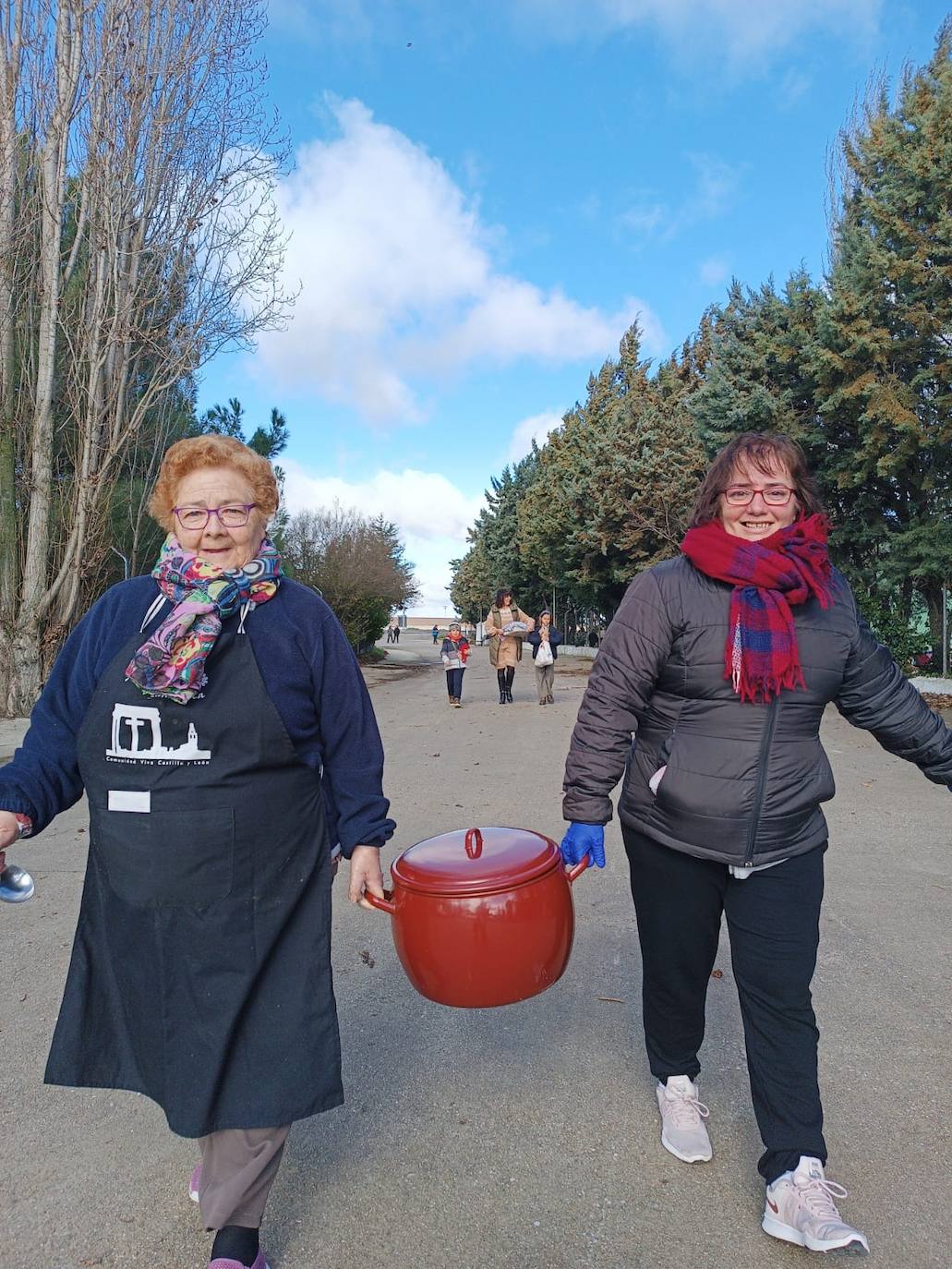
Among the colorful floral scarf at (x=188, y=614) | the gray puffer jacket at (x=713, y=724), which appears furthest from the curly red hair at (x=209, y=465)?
the gray puffer jacket at (x=713, y=724)

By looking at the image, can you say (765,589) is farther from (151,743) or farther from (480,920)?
(151,743)

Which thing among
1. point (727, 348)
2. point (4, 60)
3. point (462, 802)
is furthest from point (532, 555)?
point (462, 802)

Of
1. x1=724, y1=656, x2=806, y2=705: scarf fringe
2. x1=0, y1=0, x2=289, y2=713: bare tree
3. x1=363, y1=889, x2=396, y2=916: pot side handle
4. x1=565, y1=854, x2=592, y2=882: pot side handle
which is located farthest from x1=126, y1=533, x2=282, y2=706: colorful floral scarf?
x1=0, y1=0, x2=289, y2=713: bare tree

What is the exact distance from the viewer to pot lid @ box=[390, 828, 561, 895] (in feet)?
7.48

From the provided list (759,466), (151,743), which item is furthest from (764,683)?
(151,743)

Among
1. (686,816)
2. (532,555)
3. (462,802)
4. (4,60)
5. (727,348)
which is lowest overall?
(462,802)

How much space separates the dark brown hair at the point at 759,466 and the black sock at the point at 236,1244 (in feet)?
7.09

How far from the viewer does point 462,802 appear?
25.0ft

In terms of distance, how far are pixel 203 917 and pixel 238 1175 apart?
0.61 m

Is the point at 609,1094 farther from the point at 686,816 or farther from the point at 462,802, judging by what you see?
the point at 462,802

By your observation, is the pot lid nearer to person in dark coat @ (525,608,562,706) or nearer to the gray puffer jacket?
the gray puffer jacket

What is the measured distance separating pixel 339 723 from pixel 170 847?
48 cm

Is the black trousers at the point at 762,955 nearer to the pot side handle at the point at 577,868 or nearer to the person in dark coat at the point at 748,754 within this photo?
the person in dark coat at the point at 748,754

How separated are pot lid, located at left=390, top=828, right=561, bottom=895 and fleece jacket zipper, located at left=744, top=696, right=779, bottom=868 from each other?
0.51 metres
